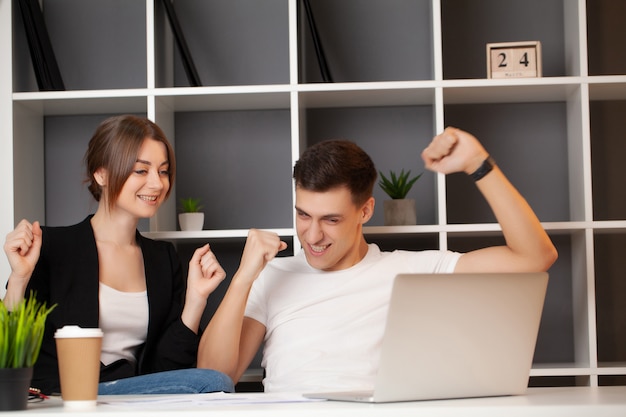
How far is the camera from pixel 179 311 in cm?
250

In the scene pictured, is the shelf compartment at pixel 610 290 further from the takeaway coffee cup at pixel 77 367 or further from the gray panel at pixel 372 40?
the takeaway coffee cup at pixel 77 367

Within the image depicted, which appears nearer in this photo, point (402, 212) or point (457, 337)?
point (457, 337)

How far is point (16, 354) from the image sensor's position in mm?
1293

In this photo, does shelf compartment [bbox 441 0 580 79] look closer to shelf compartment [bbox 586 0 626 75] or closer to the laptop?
shelf compartment [bbox 586 0 626 75]

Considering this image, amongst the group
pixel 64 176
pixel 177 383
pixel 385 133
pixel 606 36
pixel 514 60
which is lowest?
pixel 177 383

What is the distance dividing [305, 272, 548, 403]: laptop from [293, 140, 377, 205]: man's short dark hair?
0.94 metres

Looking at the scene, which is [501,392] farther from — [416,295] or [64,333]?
[64,333]

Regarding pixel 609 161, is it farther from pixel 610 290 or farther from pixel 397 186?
pixel 397 186

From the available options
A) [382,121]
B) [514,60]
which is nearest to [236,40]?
[382,121]

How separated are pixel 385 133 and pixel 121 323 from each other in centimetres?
131

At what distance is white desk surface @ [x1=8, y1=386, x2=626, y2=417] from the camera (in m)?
1.20

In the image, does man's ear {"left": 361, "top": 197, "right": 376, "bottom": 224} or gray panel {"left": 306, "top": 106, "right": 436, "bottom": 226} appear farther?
gray panel {"left": 306, "top": 106, "right": 436, "bottom": 226}

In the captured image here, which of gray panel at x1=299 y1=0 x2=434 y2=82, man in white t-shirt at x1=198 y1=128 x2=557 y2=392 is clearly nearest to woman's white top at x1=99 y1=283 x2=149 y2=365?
man in white t-shirt at x1=198 y1=128 x2=557 y2=392

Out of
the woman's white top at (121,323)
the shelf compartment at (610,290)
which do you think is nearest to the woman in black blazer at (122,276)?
the woman's white top at (121,323)
